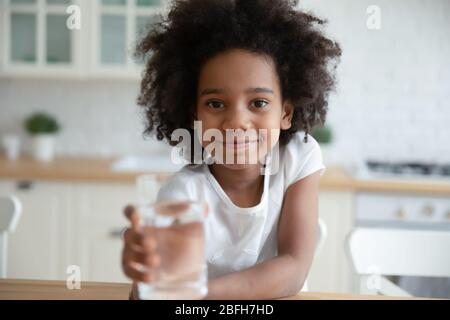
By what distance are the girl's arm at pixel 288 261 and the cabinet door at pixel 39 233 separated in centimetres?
112

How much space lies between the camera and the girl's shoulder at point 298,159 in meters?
0.72

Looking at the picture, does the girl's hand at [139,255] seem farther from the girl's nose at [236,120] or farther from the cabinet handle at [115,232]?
the cabinet handle at [115,232]

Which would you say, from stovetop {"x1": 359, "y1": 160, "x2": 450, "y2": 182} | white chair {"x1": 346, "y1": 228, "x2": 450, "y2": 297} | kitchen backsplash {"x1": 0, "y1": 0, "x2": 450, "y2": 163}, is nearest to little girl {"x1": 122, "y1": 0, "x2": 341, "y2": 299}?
white chair {"x1": 346, "y1": 228, "x2": 450, "y2": 297}

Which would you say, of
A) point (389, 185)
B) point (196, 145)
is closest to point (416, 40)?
point (389, 185)

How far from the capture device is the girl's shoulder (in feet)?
2.35

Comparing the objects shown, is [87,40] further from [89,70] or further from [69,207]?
[69,207]

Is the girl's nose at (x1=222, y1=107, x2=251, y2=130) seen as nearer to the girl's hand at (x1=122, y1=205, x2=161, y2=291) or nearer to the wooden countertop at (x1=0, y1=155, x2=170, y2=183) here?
the girl's hand at (x1=122, y1=205, x2=161, y2=291)

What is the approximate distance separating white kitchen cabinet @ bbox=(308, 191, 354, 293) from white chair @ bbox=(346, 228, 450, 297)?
25.7 inches

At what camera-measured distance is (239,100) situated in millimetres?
571

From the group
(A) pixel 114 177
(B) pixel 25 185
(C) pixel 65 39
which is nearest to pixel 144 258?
(A) pixel 114 177

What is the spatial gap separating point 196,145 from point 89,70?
1.23m

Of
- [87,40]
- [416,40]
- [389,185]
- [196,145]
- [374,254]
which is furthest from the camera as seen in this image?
[416,40]

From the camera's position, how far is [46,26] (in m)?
1.87

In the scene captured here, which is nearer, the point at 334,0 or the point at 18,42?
the point at 18,42
